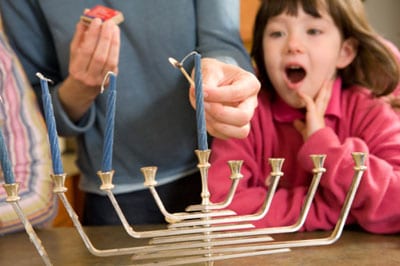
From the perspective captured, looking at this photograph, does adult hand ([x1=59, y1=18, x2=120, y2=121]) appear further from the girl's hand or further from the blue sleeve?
the girl's hand

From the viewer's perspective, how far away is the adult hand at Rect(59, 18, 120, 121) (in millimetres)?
891

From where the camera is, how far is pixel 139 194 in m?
1.11

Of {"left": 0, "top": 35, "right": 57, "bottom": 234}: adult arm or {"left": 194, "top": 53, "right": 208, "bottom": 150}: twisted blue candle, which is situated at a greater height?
{"left": 194, "top": 53, "right": 208, "bottom": 150}: twisted blue candle

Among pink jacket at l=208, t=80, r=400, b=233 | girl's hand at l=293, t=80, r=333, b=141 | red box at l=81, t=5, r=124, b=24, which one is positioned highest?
red box at l=81, t=5, r=124, b=24

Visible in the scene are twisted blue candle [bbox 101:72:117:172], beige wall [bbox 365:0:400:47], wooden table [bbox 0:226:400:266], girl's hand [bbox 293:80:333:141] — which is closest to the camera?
twisted blue candle [bbox 101:72:117:172]

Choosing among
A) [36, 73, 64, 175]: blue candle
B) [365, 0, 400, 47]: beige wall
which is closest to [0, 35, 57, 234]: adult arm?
[36, 73, 64, 175]: blue candle

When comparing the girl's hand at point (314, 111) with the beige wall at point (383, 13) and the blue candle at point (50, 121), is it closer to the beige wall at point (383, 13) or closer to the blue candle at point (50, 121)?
the blue candle at point (50, 121)

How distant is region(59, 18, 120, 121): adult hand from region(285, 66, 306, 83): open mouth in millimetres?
331

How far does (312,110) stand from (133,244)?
403mm

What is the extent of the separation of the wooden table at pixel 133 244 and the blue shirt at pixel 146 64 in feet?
0.72

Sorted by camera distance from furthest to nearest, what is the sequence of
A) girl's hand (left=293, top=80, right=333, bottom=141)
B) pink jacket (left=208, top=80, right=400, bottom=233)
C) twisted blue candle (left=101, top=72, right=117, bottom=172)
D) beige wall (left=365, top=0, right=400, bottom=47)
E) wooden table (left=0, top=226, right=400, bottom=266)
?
beige wall (left=365, top=0, right=400, bottom=47) → girl's hand (left=293, top=80, right=333, bottom=141) → pink jacket (left=208, top=80, right=400, bottom=233) → wooden table (left=0, top=226, right=400, bottom=266) → twisted blue candle (left=101, top=72, right=117, bottom=172)

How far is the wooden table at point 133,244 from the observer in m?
0.72

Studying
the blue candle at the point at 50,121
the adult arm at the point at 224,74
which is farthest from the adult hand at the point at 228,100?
the blue candle at the point at 50,121

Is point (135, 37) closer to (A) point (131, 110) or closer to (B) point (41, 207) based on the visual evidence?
(A) point (131, 110)
